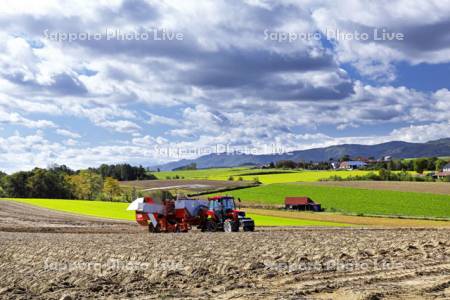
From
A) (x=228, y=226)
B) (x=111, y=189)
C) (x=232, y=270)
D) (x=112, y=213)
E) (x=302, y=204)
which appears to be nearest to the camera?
(x=232, y=270)

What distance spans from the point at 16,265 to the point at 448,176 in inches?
3777

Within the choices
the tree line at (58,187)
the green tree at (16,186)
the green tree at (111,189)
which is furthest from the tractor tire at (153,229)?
the green tree at (111,189)

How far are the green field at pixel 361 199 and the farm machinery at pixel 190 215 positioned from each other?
3391 cm

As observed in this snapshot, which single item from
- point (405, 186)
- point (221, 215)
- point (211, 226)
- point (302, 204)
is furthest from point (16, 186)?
point (221, 215)

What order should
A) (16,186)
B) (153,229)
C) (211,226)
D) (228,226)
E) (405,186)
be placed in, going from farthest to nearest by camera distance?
(16,186) < (405,186) < (153,229) < (211,226) < (228,226)

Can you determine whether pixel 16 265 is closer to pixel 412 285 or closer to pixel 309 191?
pixel 412 285

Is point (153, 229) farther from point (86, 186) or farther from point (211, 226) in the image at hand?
point (86, 186)

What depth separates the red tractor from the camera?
31.8 metres

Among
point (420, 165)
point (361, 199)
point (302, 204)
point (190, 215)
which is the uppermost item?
point (420, 165)

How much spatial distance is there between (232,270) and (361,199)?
62396 millimetres

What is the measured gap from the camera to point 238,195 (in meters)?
82.4

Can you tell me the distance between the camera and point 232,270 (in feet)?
47.4

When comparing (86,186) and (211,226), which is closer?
(211,226)

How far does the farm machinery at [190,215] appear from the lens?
31969mm
